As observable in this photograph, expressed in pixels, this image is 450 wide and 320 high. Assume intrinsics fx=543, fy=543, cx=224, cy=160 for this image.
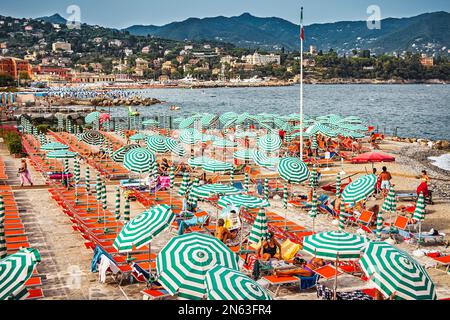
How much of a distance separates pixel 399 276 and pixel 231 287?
215cm

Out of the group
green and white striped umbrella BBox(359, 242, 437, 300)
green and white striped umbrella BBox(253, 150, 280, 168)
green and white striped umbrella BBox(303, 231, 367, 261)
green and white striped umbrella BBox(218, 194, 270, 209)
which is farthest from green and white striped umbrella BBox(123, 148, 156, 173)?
green and white striped umbrella BBox(359, 242, 437, 300)

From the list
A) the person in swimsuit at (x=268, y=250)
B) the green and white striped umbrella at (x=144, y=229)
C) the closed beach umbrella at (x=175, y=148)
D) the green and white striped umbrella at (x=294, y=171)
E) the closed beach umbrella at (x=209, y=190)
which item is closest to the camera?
the green and white striped umbrella at (x=144, y=229)

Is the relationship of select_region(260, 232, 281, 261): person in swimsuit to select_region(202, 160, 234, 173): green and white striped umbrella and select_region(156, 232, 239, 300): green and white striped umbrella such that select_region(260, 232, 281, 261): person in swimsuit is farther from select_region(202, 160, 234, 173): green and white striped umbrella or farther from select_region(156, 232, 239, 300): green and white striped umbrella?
select_region(202, 160, 234, 173): green and white striped umbrella

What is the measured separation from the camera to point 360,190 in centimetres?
1291

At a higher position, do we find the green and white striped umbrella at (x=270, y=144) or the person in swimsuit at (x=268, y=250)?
the green and white striped umbrella at (x=270, y=144)

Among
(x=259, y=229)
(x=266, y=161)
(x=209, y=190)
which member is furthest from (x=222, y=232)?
(x=266, y=161)

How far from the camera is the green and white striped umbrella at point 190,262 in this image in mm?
6703

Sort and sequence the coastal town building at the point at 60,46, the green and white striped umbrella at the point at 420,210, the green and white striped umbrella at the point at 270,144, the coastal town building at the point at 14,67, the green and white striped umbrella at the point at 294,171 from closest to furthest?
the green and white striped umbrella at the point at 420,210 < the green and white striped umbrella at the point at 294,171 < the green and white striped umbrella at the point at 270,144 < the coastal town building at the point at 14,67 < the coastal town building at the point at 60,46

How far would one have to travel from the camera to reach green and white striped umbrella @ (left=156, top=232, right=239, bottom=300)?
A: 6703 mm

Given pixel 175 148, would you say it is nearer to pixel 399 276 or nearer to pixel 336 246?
pixel 336 246

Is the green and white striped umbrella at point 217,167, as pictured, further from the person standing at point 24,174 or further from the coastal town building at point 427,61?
the coastal town building at point 427,61

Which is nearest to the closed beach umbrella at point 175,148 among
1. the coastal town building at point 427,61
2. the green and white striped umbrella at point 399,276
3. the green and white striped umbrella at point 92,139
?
the green and white striped umbrella at point 92,139

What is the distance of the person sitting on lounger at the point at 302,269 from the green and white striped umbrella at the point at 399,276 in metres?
2.20
